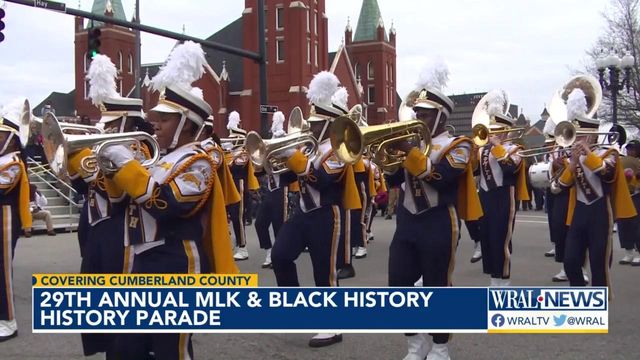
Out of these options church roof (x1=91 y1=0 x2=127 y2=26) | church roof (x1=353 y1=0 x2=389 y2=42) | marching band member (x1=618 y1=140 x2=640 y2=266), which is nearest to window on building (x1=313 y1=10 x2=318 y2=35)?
church roof (x1=353 y1=0 x2=389 y2=42)

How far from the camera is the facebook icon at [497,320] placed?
5.09 metres

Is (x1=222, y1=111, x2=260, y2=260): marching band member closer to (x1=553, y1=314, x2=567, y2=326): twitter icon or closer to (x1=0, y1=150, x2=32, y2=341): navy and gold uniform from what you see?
(x1=0, y1=150, x2=32, y2=341): navy and gold uniform

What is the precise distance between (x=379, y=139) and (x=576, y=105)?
320 centimetres

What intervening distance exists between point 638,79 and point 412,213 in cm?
2788

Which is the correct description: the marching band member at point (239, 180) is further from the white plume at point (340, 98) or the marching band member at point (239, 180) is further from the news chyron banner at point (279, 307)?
the news chyron banner at point (279, 307)

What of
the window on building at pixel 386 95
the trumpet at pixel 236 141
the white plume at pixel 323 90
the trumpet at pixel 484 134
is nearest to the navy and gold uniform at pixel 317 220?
the white plume at pixel 323 90

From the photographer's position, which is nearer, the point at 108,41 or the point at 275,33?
the point at 275,33

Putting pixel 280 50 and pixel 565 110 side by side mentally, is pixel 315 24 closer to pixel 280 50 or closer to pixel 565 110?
pixel 280 50

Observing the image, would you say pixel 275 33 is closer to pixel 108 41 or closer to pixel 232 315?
pixel 108 41

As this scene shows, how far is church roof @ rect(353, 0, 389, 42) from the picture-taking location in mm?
76738

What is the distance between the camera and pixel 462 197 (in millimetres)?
5562

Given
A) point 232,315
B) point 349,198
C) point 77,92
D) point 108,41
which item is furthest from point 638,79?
point 77,92

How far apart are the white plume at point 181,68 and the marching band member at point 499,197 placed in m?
4.75

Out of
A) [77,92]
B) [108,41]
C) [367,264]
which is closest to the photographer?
[367,264]
